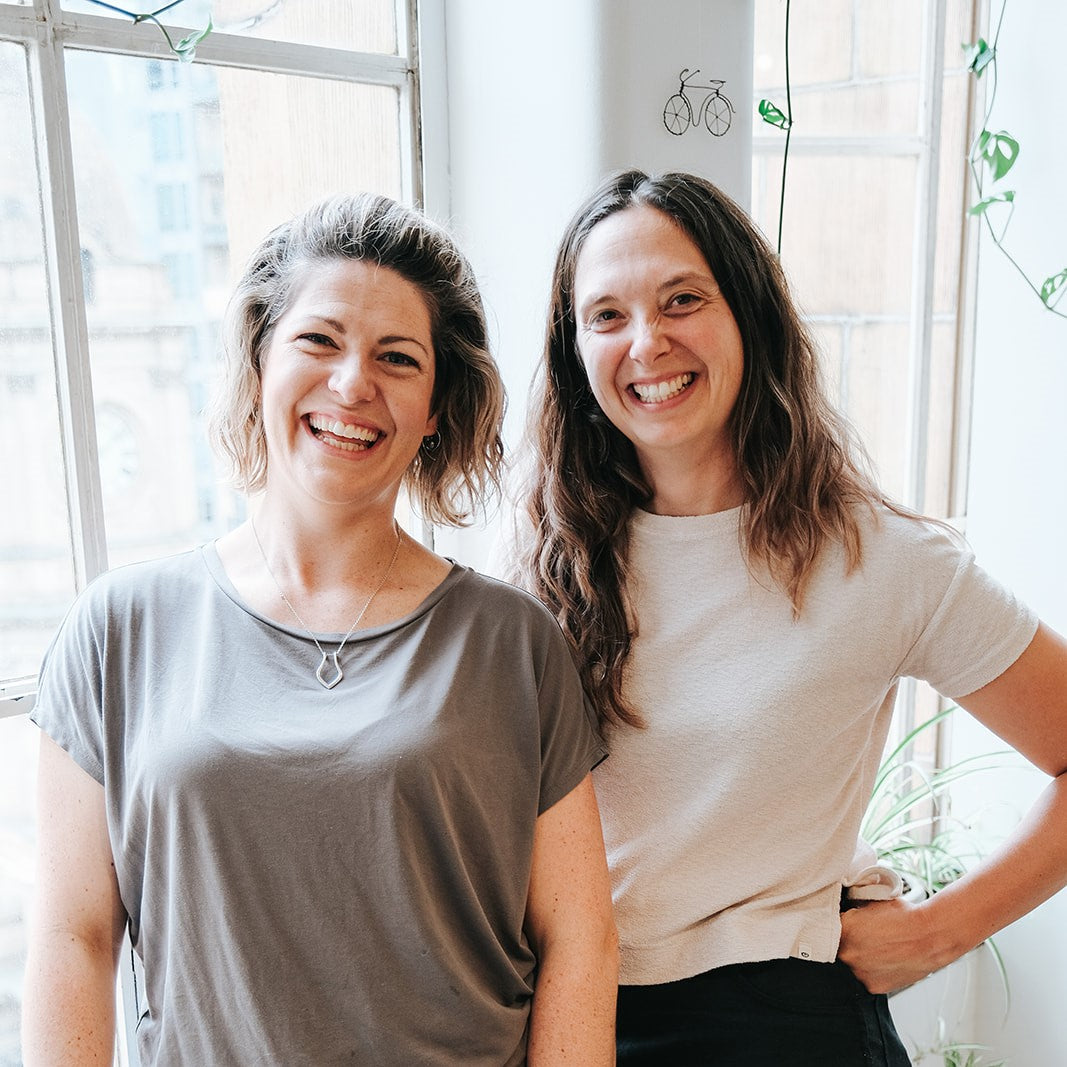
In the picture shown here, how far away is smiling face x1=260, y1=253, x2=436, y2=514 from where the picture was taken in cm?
123

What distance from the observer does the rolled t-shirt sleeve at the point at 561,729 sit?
4.17 ft

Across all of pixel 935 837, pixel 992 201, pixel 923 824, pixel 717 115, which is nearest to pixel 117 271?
pixel 717 115

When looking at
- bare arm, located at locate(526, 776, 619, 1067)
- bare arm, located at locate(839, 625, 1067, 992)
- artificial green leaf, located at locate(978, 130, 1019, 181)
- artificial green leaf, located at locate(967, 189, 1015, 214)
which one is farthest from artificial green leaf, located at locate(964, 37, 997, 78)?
bare arm, located at locate(526, 776, 619, 1067)

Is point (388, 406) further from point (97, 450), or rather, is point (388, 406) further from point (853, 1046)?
point (853, 1046)

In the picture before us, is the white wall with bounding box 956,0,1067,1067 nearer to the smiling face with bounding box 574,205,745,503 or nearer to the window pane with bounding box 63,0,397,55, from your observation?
the smiling face with bounding box 574,205,745,503

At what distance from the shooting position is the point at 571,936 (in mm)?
1275

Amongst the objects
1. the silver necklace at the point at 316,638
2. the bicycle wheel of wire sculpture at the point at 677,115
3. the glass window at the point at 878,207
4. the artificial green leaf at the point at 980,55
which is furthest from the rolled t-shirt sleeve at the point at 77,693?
the artificial green leaf at the point at 980,55

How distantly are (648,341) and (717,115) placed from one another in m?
0.61

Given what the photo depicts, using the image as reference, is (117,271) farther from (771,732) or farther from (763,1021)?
(763,1021)

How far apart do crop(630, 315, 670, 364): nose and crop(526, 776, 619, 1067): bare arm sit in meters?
0.49

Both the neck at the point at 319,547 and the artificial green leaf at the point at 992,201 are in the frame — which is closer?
the neck at the point at 319,547

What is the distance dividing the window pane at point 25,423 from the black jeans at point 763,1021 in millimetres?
873

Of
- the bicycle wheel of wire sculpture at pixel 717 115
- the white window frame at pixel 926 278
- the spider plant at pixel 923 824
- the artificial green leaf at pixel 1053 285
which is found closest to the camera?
the bicycle wheel of wire sculpture at pixel 717 115

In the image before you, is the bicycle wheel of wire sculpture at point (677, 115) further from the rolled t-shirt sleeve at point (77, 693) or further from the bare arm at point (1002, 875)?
the rolled t-shirt sleeve at point (77, 693)
